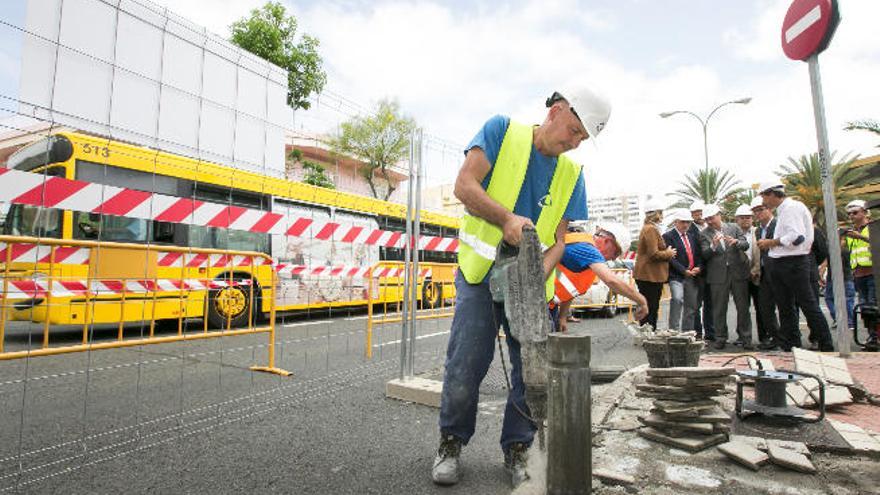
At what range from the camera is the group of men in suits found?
636cm

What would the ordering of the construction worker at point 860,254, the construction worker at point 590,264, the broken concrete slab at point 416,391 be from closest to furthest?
1. the construction worker at point 590,264
2. the broken concrete slab at point 416,391
3. the construction worker at point 860,254

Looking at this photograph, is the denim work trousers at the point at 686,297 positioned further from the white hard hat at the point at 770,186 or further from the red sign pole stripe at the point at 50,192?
the red sign pole stripe at the point at 50,192

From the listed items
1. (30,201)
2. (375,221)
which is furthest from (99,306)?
(375,221)

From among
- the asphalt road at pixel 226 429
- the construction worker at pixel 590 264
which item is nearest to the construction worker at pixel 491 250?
the asphalt road at pixel 226 429

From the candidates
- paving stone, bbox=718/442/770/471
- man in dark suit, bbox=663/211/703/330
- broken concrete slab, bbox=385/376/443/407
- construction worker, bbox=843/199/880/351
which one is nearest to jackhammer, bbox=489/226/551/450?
paving stone, bbox=718/442/770/471

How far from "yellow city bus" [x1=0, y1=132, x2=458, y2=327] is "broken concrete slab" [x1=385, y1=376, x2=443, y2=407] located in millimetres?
1516

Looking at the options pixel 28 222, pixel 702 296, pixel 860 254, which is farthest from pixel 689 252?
pixel 28 222

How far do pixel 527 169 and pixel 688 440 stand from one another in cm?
159

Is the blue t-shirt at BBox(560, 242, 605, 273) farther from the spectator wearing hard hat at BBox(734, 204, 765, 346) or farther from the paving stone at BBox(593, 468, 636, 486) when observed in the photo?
the spectator wearing hard hat at BBox(734, 204, 765, 346)

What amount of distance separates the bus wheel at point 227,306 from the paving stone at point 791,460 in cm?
515

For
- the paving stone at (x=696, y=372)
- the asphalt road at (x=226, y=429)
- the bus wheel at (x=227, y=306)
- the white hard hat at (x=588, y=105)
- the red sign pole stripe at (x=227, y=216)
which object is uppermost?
the white hard hat at (x=588, y=105)

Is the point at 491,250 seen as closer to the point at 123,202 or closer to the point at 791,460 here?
the point at 791,460

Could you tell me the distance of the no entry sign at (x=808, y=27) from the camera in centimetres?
441

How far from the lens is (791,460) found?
215cm
